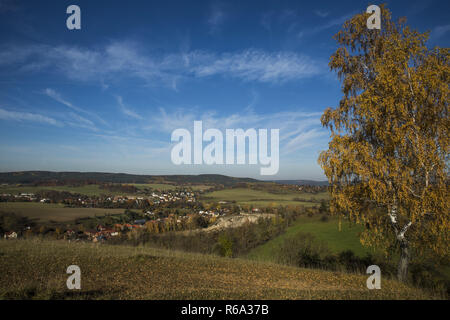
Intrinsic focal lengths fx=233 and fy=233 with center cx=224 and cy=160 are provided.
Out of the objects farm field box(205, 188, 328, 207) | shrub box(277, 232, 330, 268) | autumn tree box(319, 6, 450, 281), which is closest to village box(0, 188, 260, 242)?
farm field box(205, 188, 328, 207)

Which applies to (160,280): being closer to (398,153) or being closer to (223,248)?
(398,153)

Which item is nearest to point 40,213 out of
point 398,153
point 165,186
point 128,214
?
point 128,214

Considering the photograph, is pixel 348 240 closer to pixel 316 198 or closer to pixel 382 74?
pixel 382 74

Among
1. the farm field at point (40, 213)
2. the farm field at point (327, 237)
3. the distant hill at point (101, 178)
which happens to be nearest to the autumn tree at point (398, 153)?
the farm field at point (327, 237)

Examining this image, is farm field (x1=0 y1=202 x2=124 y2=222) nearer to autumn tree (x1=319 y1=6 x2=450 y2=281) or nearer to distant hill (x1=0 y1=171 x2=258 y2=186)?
distant hill (x1=0 y1=171 x2=258 y2=186)

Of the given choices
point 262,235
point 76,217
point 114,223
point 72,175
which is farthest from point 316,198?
point 72,175

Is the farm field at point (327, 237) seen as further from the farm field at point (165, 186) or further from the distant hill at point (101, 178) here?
the distant hill at point (101, 178)
